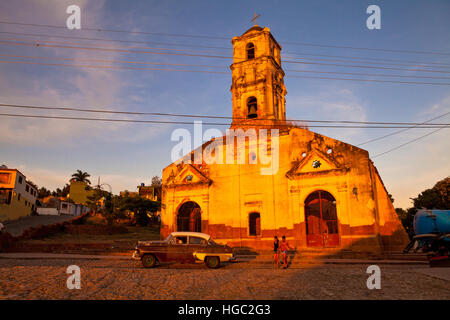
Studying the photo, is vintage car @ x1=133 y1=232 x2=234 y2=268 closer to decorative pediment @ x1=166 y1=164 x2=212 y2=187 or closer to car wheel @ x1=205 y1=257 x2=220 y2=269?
car wheel @ x1=205 y1=257 x2=220 y2=269

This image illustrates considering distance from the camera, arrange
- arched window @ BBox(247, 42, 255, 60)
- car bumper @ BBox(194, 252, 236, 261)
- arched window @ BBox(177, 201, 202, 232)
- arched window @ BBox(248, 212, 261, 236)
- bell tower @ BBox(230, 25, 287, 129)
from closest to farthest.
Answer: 1. car bumper @ BBox(194, 252, 236, 261)
2. arched window @ BBox(248, 212, 261, 236)
3. bell tower @ BBox(230, 25, 287, 129)
4. arched window @ BBox(177, 201, 202, 232)
5. arched window @ BBox(247, 42, 255, 60)

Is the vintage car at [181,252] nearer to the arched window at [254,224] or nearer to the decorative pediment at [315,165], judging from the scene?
the arched window at [254,224]

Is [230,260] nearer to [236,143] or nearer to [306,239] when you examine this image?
[306,239]

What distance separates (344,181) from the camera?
21.1 metres

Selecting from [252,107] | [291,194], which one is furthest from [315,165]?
[252,107]

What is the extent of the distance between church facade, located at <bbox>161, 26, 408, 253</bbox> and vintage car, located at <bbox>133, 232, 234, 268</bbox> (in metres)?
8.91

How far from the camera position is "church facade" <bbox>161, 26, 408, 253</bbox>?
810 inches

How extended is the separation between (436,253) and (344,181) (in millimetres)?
8115

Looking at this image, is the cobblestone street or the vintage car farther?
the vintage car

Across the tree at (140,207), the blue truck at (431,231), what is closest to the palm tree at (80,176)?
the tree at (140,207)

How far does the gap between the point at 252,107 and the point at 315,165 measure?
25.3 feet

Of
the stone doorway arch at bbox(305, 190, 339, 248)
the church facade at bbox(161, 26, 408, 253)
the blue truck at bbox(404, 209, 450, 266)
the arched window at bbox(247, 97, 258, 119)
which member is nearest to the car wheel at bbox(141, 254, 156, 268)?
the church facade at bbox(161, 26, 408, 253)

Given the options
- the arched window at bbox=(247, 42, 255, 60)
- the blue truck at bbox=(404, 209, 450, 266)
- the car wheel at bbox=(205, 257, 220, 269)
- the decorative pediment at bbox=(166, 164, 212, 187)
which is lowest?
the car wheel at bbox=(205, 257, 220, 269)

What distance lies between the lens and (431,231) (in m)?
15.1
